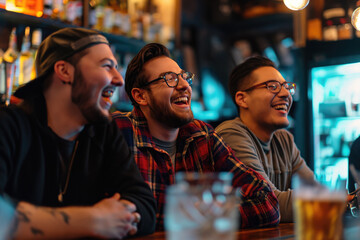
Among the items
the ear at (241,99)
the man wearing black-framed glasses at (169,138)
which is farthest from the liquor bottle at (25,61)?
the ear at (241,99)

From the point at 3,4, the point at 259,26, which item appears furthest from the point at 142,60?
the point at 259,26

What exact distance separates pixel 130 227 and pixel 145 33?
9.22 feet

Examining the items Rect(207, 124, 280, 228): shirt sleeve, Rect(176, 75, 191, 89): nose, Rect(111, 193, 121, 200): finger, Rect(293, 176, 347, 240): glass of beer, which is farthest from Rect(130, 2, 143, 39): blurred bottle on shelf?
Rect(293, 176, 347, 240): glass of beer

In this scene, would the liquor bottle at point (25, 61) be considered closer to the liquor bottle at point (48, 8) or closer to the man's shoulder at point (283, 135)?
the liquor bottle at point (48, 8)

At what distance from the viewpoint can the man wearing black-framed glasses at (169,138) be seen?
1.67 m

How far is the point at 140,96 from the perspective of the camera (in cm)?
195

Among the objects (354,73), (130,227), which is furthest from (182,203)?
(354,73)

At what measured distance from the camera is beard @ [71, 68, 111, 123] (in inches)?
55.2

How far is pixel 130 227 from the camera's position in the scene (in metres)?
1.23

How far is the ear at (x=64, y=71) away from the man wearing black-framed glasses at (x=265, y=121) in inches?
35.5

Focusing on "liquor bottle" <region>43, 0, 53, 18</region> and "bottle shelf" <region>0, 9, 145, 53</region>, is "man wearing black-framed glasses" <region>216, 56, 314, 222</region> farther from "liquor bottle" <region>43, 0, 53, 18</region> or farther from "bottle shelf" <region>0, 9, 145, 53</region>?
"liquor bottle" <region>43, 0, 53, 18</region>

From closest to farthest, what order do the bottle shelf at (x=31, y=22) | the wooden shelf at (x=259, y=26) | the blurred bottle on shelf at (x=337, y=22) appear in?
the bottle shelf at (x=31, y=22), the blurred bottle on shelf at (x=337, y=22), the wooden shelf at (x=259, y=26)

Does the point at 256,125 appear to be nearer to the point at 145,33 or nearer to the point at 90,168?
the point at 90,168

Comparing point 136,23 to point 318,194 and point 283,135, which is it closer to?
point 283,135
